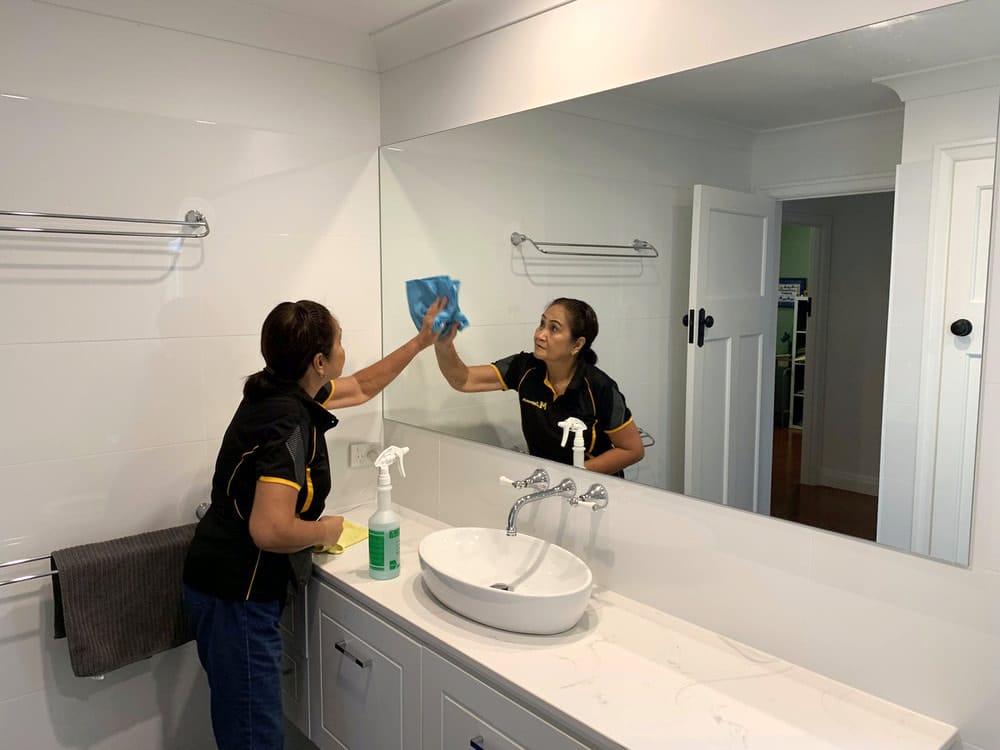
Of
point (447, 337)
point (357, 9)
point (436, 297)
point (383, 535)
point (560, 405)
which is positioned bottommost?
point (383, 535)

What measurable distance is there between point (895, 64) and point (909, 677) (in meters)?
1.06

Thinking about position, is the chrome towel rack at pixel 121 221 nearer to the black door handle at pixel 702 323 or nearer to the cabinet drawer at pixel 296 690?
the cabinet drawer at pixel 296 690

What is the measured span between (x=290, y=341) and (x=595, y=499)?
802mm

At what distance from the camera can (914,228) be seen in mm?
1240

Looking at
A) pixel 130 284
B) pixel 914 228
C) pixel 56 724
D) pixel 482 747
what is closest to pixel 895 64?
pixel 914 228

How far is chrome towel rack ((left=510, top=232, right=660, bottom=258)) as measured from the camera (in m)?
1.72

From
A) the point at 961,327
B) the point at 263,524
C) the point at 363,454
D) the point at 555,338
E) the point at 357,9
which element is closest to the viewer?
the point at 961,327

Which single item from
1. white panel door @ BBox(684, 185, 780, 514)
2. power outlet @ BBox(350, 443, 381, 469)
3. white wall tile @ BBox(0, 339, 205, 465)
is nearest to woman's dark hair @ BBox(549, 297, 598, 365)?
white panel door @ BBox(684, 185, 780, 514)

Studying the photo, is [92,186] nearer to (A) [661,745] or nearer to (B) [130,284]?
(B) [130,284]

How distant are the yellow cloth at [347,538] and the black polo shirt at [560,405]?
1.89 feet

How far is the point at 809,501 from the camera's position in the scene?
1414 millimetres

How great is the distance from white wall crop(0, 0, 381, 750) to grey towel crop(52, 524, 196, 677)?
111 millimetres

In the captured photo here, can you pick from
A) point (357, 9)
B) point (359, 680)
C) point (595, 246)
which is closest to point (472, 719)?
point (359, 680)

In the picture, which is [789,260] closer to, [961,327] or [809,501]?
[961,327]
